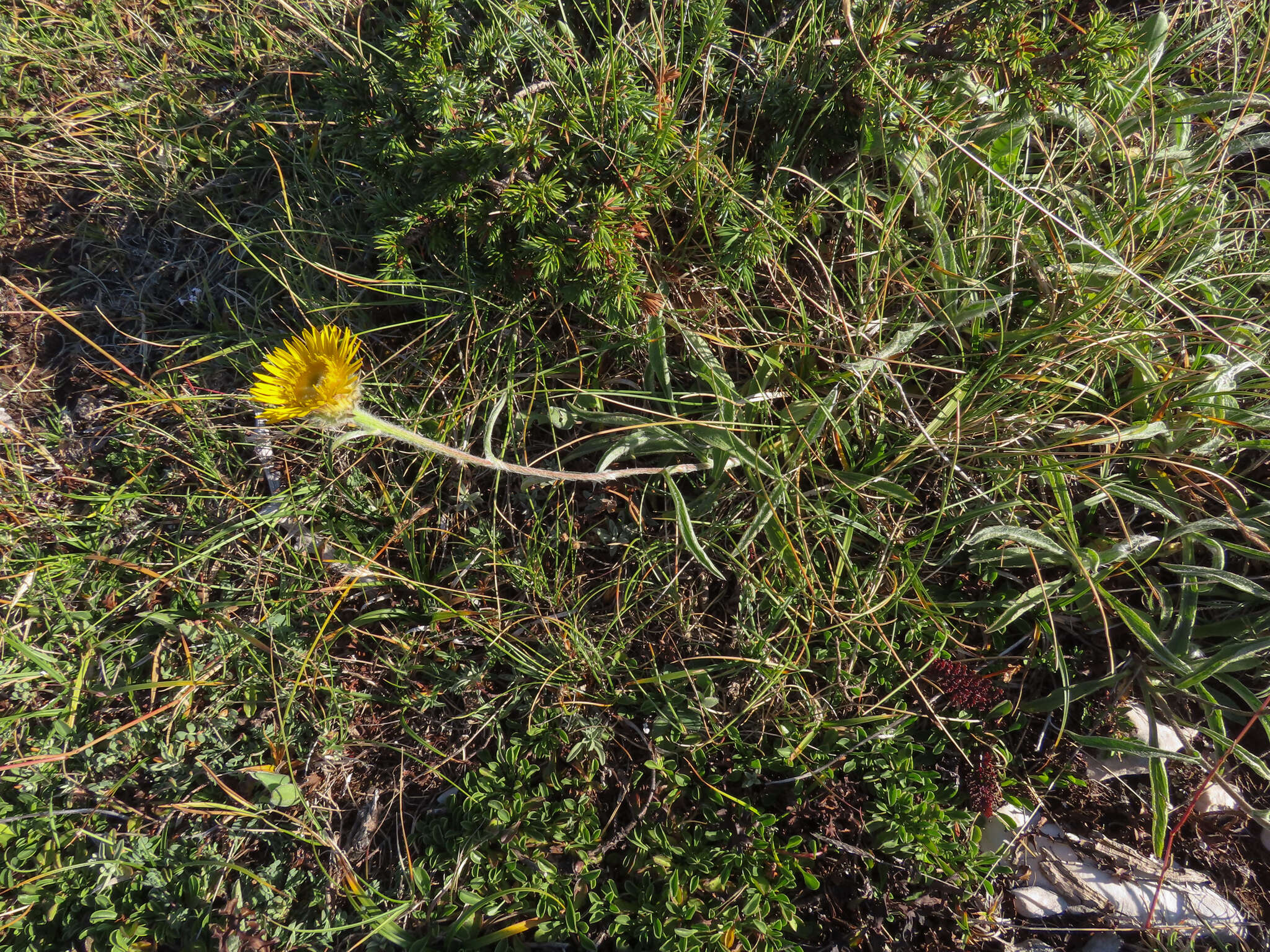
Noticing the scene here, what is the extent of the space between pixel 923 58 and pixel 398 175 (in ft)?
4.72

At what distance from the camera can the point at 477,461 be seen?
1.48 metres

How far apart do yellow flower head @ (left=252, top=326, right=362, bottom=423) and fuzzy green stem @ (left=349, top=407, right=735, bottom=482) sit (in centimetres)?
4

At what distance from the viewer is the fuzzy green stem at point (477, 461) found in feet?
4.43

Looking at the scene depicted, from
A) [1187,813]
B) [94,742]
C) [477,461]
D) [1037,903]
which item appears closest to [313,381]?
[477,461]

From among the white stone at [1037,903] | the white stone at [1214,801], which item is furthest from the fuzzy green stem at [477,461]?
the white stone at [1214,801]

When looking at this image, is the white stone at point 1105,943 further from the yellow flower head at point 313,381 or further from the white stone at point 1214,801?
the yellow flower head at point 313,381

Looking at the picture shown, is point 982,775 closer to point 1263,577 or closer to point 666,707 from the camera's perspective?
point 666,707

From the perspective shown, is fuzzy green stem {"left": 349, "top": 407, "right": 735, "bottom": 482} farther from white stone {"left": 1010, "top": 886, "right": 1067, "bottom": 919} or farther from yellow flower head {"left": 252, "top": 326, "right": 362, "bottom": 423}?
white stone {"left": 1010, "top": 886, "right": 1067, "bottom": 919}

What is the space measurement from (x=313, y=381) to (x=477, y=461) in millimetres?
393

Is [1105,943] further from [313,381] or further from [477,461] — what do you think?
[313,381]

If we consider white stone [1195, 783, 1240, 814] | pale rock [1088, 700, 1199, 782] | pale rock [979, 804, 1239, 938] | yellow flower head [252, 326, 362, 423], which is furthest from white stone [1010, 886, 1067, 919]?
yellow flower head [252, 326, 362, 423]

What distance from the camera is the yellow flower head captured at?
1348 millimetres

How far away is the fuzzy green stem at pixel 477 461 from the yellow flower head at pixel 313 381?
4cm

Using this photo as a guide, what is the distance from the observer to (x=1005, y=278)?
6.60 feet
